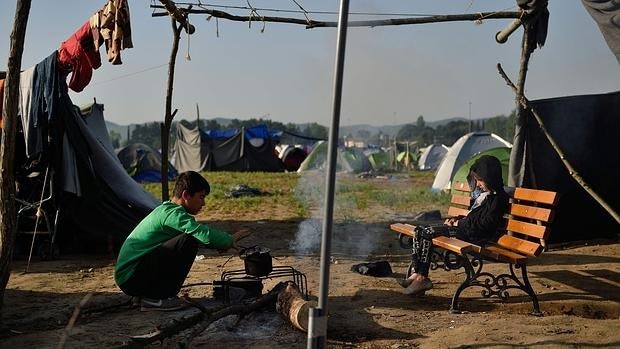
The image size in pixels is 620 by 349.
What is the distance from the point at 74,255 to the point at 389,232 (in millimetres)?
4952

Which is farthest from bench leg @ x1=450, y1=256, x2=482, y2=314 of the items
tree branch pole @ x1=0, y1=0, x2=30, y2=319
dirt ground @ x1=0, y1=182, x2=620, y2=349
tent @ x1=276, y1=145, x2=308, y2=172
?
tent @ x1=276, y1=145, x2=308, y2=172

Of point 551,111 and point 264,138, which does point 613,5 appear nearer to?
point 551,111

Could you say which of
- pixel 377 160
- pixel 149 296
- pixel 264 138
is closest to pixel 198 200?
pixel 149 296

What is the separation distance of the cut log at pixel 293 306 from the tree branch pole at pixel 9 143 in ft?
6.97

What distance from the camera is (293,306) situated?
15.0 ft

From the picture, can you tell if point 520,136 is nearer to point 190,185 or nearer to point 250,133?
point 190,185

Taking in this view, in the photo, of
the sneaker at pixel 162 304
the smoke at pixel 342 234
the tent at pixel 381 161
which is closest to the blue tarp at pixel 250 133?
the tent at pixel 381 161

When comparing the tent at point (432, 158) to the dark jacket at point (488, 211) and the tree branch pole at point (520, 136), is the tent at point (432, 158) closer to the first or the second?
the tree branch pole at point (520, 136)

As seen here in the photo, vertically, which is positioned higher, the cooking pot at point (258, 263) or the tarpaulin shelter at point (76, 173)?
the tarpaulin shelter at point (76, 173)

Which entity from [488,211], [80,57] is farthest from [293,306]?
[80,57]

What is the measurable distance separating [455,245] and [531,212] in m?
0.93

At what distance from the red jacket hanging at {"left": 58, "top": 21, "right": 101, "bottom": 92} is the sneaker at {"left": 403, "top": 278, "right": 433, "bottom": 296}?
4.31 metres

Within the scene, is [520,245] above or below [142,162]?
below

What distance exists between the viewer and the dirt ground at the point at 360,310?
14.5ft
